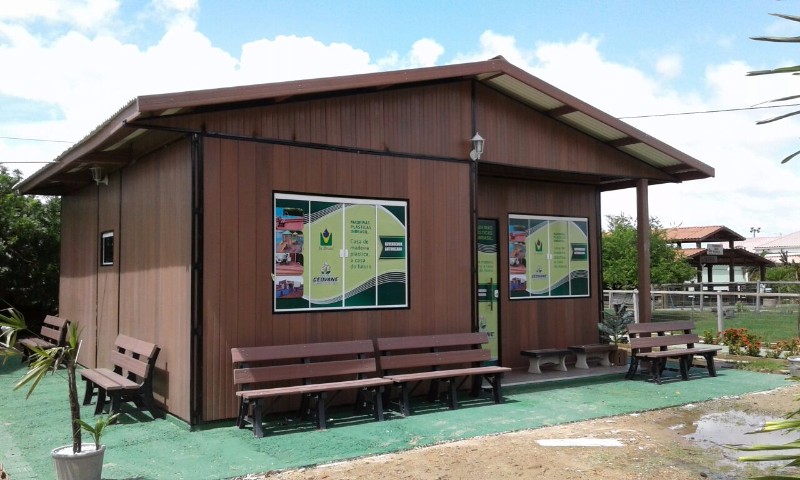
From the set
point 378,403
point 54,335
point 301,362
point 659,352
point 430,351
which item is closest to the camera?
point 378,403

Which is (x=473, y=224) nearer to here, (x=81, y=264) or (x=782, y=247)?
(x=81, y=264)

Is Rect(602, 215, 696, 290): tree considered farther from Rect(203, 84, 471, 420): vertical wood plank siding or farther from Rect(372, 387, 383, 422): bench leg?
Rect(372, 387, 383, 422): bench leg

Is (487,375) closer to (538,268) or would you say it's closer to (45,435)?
(538,268)

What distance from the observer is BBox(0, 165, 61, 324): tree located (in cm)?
1452

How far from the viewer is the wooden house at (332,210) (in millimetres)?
7340

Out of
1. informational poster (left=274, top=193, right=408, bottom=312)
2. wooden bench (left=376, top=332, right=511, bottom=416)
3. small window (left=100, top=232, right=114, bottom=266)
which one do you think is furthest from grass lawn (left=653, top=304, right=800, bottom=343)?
small window (left=100, top=232, right=114, bottom=266)

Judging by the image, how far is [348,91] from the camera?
27.3 feet

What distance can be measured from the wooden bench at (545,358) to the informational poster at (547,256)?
3.37ft

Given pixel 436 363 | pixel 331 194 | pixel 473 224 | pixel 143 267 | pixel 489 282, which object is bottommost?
pixel 436 363

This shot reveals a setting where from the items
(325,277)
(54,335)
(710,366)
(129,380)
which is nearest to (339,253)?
(325,277)

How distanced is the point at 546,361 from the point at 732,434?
160 inches

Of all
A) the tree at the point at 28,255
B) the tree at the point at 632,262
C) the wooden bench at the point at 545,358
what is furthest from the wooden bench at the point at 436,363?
the tree at the point at 632,262

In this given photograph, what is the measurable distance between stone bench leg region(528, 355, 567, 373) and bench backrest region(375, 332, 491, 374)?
1980mm

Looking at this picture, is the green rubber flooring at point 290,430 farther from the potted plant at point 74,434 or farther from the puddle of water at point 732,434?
the puddle of water at point 732,434
